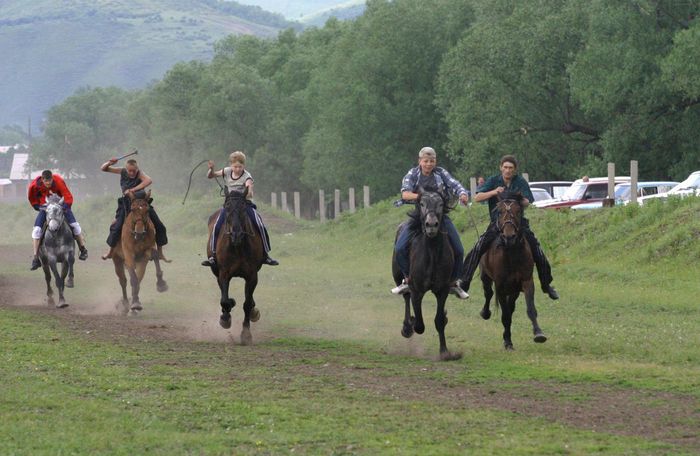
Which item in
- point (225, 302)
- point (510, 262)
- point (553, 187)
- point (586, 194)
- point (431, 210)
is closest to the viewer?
point (431, 210)

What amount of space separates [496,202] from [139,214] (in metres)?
7.83

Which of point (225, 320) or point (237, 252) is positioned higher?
point (237, 252)

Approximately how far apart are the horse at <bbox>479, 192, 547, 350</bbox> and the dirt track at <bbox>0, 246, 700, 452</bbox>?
1954mm

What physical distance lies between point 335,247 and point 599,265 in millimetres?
15931

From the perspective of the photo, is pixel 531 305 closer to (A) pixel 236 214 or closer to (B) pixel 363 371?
(B) pixel 363 371

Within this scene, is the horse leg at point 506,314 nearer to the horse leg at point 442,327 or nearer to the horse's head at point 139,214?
the horse leg at point 442,327

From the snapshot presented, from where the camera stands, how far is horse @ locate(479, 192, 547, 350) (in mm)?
16609

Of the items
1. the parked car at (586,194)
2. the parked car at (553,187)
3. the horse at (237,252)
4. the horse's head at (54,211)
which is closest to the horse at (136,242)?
the horse's head at (54,211)

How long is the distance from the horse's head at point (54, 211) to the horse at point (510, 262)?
380 inches

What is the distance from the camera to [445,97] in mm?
71312

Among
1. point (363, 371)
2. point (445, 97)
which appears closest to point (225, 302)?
point (363, 371)

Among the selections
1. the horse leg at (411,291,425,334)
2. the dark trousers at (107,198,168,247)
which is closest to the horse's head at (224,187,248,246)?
the horse leg at (411,291,425,334)

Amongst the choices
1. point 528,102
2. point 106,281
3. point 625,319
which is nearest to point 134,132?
point 528,102

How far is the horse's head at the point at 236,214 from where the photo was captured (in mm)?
18156
